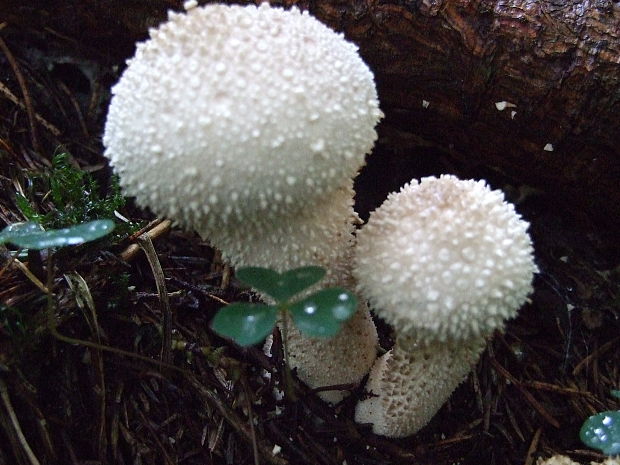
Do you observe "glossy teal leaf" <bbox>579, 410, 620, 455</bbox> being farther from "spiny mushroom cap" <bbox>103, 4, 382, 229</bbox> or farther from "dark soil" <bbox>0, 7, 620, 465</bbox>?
"spiny mushroom cap" <bbox>103, 4, 382, 229</bbox>

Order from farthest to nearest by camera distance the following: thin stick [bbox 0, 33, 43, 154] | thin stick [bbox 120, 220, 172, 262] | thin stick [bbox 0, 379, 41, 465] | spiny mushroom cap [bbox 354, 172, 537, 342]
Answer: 1. thin stick [bbox 0, 33, 43, 154]
2. thin stick [bbox 120, 220, 172, 262]
3. thin stick [bbox 0, 379, 41, 465]
4. spiny mushroom cap [bbox 354, 172, 537, 342]

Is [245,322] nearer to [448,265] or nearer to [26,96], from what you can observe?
[448,265]

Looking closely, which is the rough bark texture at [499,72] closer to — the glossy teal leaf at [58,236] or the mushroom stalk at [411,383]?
the mushroom stalk at [411,383]

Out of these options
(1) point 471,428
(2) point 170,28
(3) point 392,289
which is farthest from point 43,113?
(1) point 471,428

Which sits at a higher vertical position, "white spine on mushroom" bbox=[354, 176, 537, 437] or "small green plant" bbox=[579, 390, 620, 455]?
"white spine on mushroom" bbox=[354, 176, 537, 437]

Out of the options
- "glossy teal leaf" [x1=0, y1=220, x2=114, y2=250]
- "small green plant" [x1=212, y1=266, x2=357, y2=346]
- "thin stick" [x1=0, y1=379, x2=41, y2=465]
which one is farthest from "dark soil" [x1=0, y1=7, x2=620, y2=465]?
"small green plant" [x1=212, y1=266, x2=357, y2=346]

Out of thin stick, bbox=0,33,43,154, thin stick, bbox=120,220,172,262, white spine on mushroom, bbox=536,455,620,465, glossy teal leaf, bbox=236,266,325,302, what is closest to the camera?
glossy teal leaf, bbox=236,266,325,302

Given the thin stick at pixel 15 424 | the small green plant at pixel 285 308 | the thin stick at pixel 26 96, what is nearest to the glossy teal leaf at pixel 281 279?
the small green plant at pixel 285 308

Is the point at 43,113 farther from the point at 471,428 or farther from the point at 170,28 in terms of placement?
the point at 471,428
